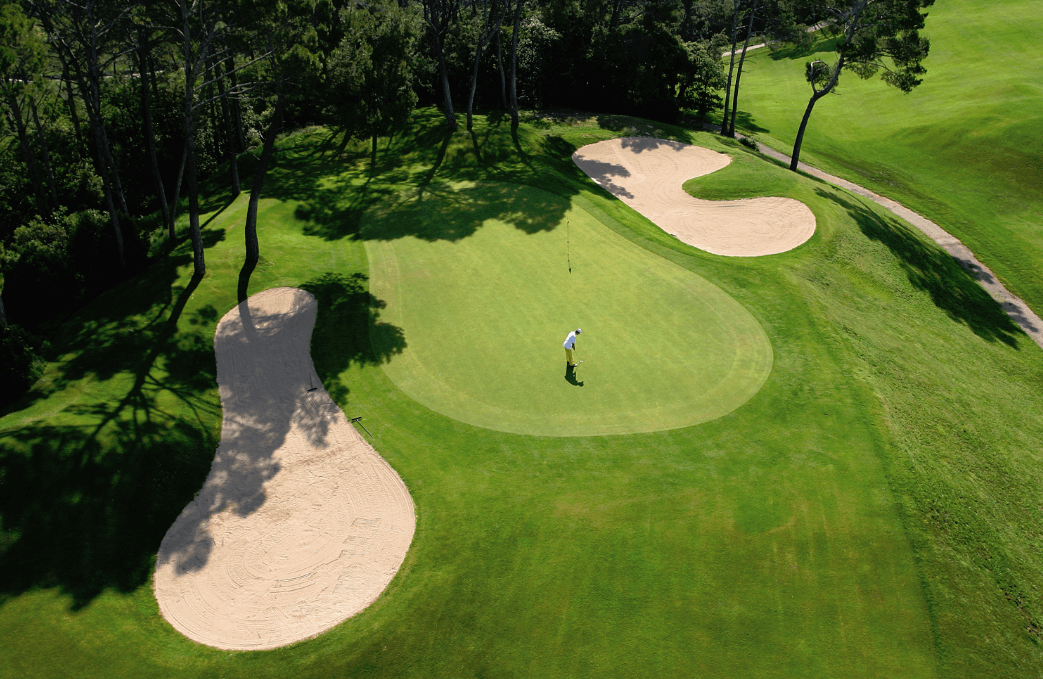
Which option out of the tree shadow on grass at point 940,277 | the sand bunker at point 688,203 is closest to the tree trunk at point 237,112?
the sand bunker at point 688,203

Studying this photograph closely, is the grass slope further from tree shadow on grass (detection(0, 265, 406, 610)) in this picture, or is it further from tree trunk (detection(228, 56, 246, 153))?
tree trunk (detection(228, 56, 246, 153))

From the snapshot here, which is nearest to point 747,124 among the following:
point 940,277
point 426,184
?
point 940,277

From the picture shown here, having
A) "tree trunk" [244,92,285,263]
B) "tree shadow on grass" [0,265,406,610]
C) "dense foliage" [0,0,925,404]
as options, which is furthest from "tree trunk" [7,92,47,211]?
"tree shadow on grass" [0,265,406,610]

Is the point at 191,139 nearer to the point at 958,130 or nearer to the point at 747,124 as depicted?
the point at 747,124

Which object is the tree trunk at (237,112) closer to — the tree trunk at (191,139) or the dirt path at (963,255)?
the tree trunk at (191,139)

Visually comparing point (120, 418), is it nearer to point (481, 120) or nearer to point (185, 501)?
point (185, 501)

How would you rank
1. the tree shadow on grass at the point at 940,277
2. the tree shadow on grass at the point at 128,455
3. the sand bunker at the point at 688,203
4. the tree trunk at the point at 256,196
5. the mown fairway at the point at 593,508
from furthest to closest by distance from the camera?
the sand bunker at the point at 688,203 < the tree shadow on grass at the point at 940,277 < the tree trunk at the point at 256,196 < the tree shadow on grass at the point at 128,455 < the mown fairway at the point at 593,508

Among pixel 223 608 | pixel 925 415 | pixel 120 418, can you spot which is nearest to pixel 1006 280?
pixel 925 415
